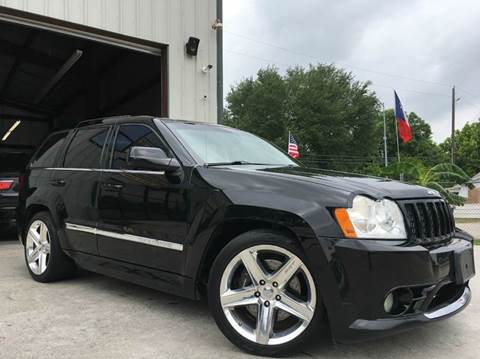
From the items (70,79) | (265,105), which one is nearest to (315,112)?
(265,105)

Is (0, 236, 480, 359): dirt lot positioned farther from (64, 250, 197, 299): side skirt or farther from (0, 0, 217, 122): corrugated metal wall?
(0, 0, 217, 122): corrugated metal wall

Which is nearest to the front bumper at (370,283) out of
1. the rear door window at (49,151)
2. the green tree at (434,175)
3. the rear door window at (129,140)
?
the rear door window at (129,140)

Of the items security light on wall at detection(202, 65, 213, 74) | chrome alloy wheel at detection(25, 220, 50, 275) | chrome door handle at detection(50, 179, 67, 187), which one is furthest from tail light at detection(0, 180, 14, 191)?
security light on wall at detection(202, 65, 213, 74)

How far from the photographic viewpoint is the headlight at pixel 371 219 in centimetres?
295

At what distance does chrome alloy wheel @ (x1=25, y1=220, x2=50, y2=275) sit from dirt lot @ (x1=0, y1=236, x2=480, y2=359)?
304mm

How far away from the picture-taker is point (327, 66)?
47.6m

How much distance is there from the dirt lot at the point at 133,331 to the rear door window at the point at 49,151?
4.43ft

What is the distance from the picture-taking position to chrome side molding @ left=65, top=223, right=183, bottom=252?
3739mm

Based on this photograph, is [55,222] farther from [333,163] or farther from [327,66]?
[327,66]

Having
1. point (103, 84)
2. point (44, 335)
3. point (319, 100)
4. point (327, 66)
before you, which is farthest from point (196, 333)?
point (327, 66)

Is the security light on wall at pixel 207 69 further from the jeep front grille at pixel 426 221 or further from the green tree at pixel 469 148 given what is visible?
the green tree at pixel 469 148

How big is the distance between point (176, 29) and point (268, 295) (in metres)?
7.52

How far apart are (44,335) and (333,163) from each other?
43587 millimetres

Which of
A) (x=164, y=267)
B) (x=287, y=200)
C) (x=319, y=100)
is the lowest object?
(x=164, y=267)
